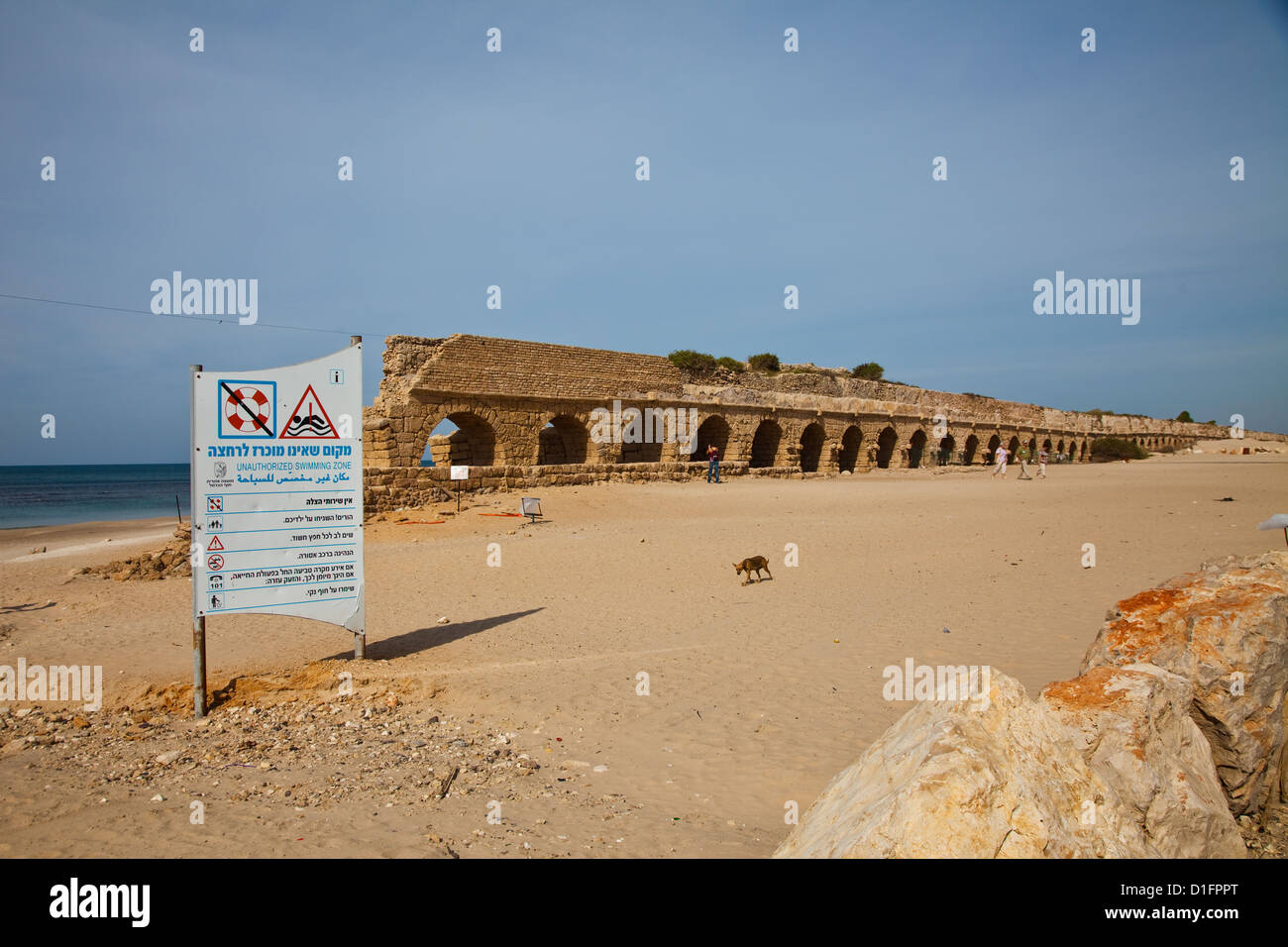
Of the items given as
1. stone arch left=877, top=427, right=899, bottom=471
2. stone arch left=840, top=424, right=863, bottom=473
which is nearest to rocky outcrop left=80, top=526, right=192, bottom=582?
stone arch left=840, top=424, right=863, bottom=473

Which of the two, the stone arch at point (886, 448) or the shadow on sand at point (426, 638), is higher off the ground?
the stone arch at point (886, 448)

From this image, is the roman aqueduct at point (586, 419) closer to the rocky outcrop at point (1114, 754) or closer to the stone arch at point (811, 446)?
the stone arch at point (811, 446)

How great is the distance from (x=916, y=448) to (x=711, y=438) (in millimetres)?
16226

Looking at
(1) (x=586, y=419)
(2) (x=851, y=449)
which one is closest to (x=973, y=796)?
(1) (x=586, y=419)

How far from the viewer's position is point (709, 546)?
40.4ft

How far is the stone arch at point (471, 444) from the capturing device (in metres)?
19.9

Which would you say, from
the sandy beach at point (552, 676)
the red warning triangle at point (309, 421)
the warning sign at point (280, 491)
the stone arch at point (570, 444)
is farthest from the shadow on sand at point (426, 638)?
the stone arch at point (570, 444)

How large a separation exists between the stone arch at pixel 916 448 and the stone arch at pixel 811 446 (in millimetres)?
6911

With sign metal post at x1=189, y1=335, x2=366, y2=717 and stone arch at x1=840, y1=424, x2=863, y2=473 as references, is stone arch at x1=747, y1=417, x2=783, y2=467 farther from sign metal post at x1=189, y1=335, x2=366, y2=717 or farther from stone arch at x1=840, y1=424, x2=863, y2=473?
sign metal post at x1=189, y1=335, x2=366, y2=717

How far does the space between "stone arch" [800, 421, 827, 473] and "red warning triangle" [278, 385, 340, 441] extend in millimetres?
24558

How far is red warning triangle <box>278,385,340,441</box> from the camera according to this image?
20.1 feet

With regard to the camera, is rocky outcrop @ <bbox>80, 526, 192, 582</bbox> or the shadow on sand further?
rocky outcrop @ <bbox>80, 526, 192, 582</bbox>

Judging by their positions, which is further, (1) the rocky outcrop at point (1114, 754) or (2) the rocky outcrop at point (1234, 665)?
(2) the rocky outcrop at point (1234, 665)
